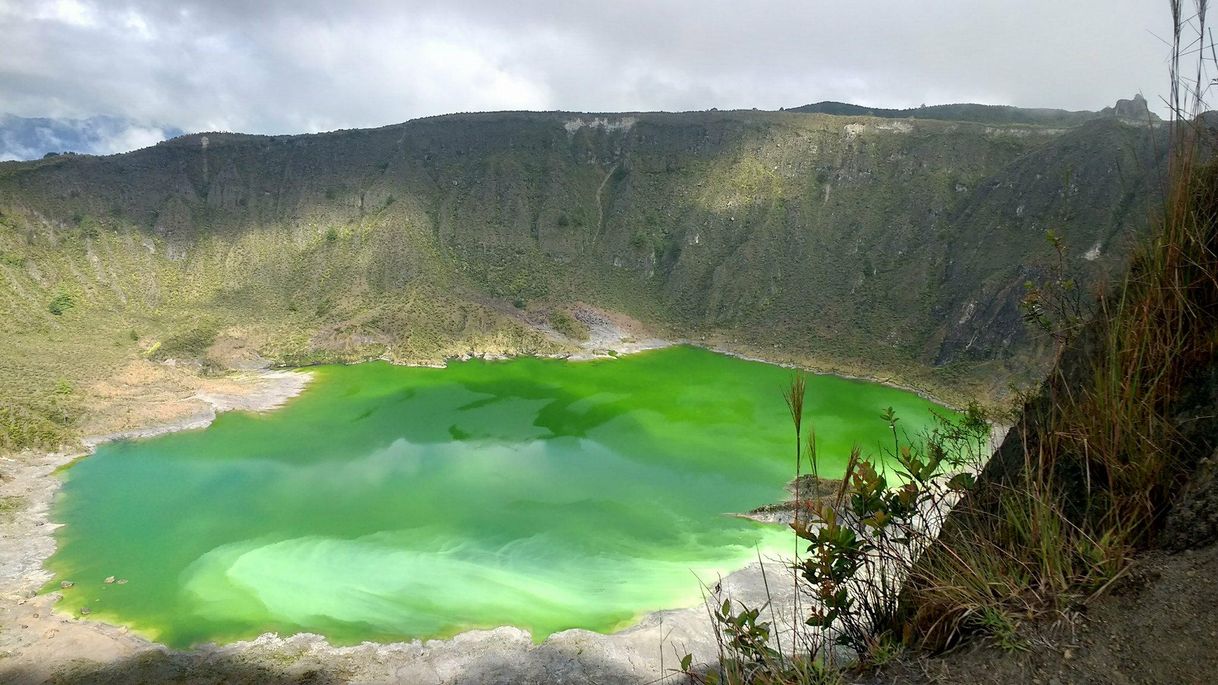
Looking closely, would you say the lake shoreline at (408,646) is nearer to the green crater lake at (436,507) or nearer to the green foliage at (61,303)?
the green crater lake at (436,507)

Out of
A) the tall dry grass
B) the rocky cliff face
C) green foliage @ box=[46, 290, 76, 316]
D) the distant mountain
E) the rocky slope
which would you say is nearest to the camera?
the tall dry grass

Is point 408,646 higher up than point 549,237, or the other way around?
point 549,237

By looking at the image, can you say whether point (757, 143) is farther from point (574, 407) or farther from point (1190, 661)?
point (1190, 661)

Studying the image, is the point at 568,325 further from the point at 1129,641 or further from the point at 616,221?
the point at 1129,641

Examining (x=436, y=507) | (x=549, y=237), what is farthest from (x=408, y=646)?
(x=549, y=237)

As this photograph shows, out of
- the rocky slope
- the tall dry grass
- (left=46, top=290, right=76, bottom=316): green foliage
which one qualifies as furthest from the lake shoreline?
(left=46, top=290, right=76, bottom=316): green foliage

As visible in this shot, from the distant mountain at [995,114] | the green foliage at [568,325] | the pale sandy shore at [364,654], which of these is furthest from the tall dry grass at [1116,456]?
the distant mountain at [995,114]

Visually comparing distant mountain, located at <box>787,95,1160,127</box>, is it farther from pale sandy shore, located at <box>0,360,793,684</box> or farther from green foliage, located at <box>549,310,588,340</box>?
pale sandy shore, located at <box>0,360,793,684</box>
